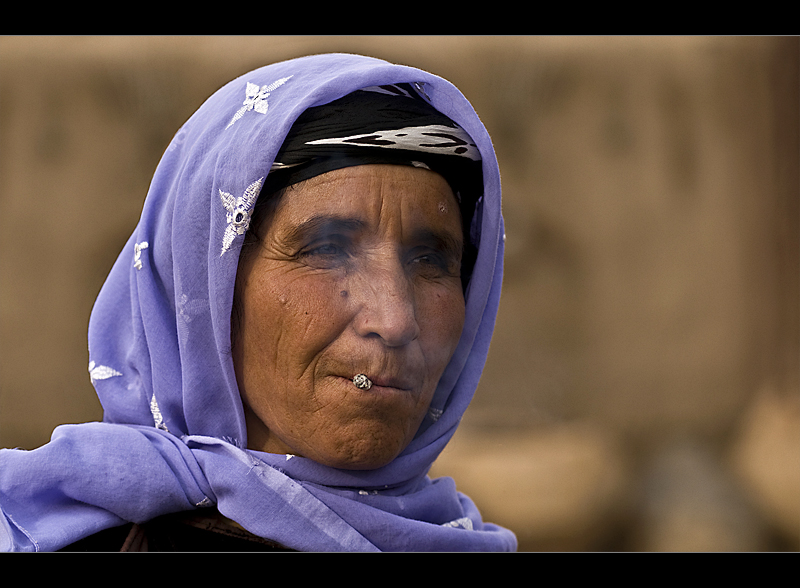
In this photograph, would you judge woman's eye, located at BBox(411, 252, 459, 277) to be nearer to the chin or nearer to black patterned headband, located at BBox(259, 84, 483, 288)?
black patterned headband, located at BBox(259, 84, 483, 288)

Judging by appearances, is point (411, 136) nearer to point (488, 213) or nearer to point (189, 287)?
point (488, 213)

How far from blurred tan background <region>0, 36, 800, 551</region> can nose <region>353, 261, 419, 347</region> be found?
4.00 ft

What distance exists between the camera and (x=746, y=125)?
3496 millimetres

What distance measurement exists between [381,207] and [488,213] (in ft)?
1.17

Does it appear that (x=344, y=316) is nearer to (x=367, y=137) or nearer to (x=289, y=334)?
(x=289, y=334)

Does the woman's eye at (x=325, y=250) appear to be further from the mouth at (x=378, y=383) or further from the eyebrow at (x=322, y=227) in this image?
the mouth at (x=378, y=383)

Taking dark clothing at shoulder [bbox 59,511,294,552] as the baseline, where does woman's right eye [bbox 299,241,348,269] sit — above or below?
above

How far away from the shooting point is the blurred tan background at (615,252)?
2416 mm

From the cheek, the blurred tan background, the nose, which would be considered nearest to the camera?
the nose

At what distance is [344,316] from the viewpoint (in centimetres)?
121

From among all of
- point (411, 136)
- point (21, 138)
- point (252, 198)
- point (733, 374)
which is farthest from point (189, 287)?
point (733, 374)

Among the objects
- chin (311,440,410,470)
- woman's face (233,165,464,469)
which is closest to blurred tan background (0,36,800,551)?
woman's face (233,165,464,469)

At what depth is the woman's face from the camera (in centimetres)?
120

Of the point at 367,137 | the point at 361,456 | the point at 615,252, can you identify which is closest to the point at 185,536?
the point at 361,456
